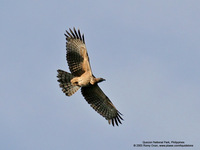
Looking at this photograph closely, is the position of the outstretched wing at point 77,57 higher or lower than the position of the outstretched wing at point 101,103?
higher

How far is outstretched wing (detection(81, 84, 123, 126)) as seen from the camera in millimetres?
14984

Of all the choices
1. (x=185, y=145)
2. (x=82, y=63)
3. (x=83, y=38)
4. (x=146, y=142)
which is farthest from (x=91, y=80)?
(x=185, y=145)

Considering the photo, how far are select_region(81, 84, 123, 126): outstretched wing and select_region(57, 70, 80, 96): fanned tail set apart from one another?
0.49m

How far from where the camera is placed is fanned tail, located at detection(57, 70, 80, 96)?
14617mm

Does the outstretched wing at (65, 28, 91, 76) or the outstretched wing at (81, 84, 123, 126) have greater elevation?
the outstretched wing at (65, 28, 91, 76)

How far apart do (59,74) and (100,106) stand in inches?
100.0

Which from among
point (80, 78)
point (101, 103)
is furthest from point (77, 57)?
point (101, 103)

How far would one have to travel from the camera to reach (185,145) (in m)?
12.3

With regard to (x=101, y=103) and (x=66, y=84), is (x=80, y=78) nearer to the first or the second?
(x=66, y=84)

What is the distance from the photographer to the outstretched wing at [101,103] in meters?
15.0

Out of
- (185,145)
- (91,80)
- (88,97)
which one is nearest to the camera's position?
(185,145)

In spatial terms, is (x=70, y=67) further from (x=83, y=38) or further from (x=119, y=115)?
(x=119, y=115)

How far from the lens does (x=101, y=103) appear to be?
15.3m

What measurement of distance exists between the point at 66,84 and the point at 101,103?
1960 mm
